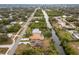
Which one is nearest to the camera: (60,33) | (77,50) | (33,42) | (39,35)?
(77,50)

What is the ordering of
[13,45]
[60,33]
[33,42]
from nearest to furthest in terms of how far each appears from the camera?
[13,45] < [33,42] < [60,33]

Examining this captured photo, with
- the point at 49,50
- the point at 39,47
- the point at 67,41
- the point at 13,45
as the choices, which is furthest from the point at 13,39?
the point at 67,41

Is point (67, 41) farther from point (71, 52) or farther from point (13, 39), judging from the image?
point (13, 39)
